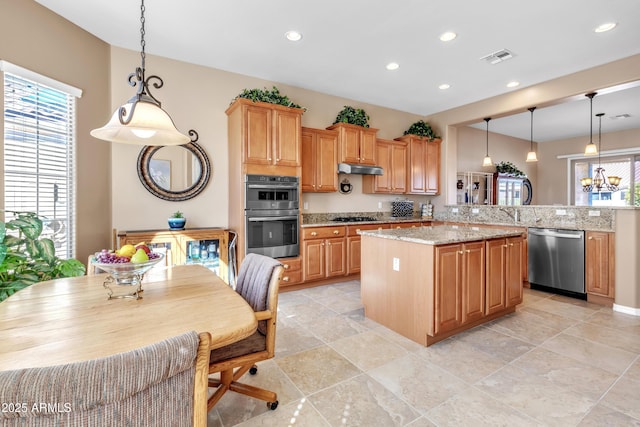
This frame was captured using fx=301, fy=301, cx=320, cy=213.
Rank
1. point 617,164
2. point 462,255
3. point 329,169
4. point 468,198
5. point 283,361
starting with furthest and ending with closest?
point 617,164, point 468,198, point 329,169, point 462,255, point 283,361

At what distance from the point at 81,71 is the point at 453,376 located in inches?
173

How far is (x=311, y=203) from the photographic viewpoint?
194 inches

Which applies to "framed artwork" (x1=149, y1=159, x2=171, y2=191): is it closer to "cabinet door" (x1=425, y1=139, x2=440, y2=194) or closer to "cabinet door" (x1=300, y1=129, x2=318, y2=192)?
"cabinet door" (x1=300, y1=129, x2=318, y2=192)

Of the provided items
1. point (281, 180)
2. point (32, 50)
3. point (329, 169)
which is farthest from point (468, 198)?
point (32, 50)

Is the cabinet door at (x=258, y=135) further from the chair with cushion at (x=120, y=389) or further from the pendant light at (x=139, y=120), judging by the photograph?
the chair with cushion at (x=120, y=389)

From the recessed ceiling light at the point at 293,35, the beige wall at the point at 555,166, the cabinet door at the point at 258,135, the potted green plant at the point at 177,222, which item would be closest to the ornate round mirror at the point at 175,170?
A: the potted green plant at the point at 177,222

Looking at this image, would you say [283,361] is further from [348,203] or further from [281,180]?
[348,203]

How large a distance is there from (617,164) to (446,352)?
8.16 m

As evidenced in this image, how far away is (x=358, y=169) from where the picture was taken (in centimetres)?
485

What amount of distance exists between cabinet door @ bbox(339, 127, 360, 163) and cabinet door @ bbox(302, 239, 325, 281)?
1432mm

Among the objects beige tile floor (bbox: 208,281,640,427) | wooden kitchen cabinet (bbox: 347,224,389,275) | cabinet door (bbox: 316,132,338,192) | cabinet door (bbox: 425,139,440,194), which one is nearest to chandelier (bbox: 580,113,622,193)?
cabinet door (bbox: 425,139,440,194)

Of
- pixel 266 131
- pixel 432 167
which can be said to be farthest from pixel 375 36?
pixel 432 167

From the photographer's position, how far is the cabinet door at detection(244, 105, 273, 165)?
12.4 feet

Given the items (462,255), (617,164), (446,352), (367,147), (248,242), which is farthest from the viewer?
(617,164)
